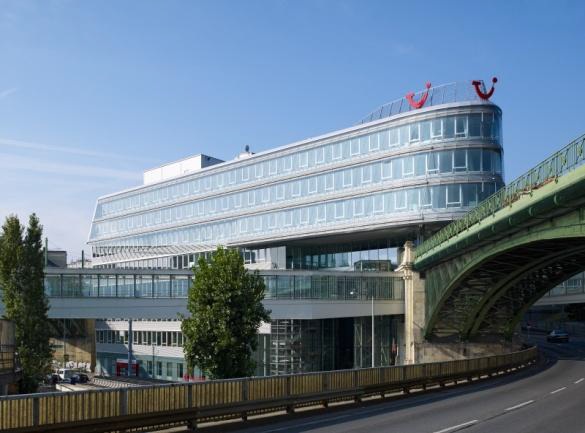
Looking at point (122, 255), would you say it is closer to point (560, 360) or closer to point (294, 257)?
point (294, 257)

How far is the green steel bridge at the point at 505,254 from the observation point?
1170 inches

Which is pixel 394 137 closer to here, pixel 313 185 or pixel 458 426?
pixel 313 185

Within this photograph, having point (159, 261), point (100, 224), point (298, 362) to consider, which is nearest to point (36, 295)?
point (298, 362)

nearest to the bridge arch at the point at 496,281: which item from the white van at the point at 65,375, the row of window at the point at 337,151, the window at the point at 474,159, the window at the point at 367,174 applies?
the window at the point at 474,159

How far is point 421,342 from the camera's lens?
192 feet

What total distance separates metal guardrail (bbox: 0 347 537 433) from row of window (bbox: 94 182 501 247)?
29.5m

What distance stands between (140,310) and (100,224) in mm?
58934

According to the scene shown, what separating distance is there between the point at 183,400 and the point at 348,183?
46951mm

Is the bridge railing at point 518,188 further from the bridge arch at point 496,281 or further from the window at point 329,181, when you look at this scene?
the window at point 329,181

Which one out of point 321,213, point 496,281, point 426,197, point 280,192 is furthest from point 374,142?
point 496,281

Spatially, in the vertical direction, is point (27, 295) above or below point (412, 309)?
above

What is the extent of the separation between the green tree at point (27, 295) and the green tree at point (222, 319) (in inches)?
396

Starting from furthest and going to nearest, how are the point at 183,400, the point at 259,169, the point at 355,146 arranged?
1. the point at 259,169
2. the point at 355,146
3. the point at 183,400

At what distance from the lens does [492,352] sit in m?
59.7
